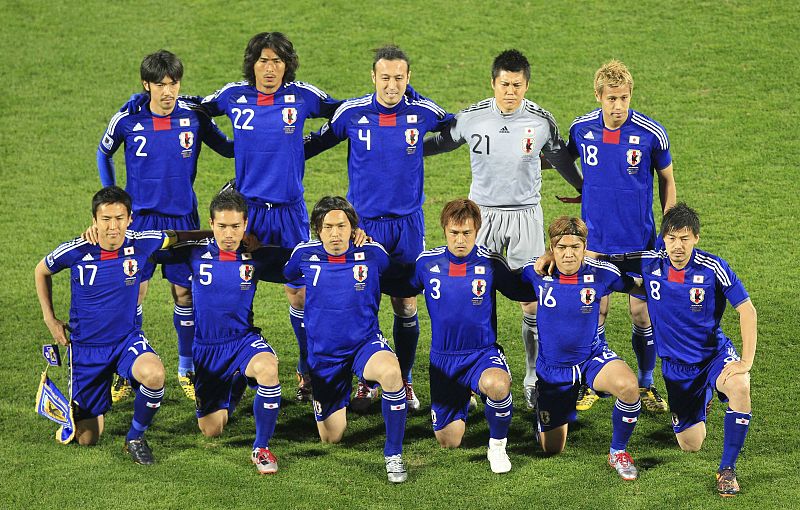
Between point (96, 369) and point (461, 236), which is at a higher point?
point (461, 236)

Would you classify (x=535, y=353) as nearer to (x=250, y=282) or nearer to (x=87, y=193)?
(x=250, y=282)

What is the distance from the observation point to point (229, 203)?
809cm

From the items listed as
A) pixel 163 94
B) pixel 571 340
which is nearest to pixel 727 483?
pixel 571 340

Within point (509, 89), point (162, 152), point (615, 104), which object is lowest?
point (162, 152)

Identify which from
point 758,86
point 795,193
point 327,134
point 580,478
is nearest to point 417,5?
point 758,86

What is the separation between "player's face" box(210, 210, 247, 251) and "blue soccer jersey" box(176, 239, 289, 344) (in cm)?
9

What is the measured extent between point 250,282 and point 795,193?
663cm

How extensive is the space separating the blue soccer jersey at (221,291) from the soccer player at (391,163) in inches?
38.2

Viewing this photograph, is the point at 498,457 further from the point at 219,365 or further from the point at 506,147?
the point at 506,147

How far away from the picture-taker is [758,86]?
14320mm

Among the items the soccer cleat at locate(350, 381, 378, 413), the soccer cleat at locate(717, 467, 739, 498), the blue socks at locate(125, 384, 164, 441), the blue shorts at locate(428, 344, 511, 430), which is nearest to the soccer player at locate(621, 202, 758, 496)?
the soccer cleat at locate(717, 467, 739, 498)

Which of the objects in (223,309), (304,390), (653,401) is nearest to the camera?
(223,309)

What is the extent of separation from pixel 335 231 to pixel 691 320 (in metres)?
2.36

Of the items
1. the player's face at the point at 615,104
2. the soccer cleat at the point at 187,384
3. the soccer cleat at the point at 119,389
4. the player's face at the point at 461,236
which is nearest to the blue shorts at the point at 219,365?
the soccer cleat at the point at 187,384
